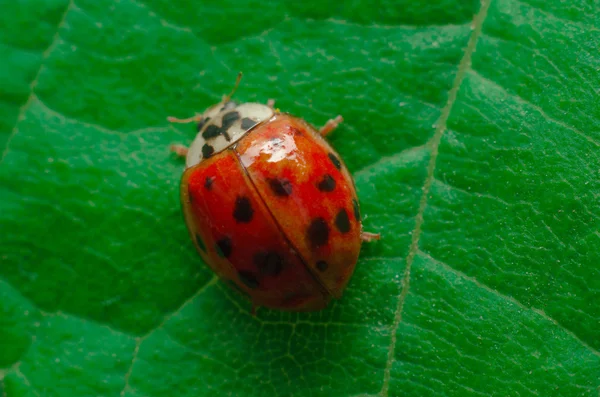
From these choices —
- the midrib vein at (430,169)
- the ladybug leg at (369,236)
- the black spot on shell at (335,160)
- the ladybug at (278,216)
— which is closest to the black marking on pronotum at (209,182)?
the ladybug at (278,216)

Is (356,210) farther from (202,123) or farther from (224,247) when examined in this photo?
(202,123)

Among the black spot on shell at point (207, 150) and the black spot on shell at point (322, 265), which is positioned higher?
the black spot on shell at point (207, 150)

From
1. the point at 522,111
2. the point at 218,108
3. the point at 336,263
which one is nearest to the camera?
the point at 336,263

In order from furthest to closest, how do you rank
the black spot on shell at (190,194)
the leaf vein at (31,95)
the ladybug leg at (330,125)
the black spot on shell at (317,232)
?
the leaf vein at (31,95), the ladybug leg at (330,125), the black spot on shell at (190,194), the black spot on shell at (317,232)

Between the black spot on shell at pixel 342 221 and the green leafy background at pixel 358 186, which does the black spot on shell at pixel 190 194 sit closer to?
the green leafy background at pixel 358 186

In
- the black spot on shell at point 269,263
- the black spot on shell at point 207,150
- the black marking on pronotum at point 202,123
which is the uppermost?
the black marking on pronotum at point 202,123

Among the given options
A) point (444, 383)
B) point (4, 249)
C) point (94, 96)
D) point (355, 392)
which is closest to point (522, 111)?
point (444, 383)

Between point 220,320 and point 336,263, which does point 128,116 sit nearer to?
point 220,320

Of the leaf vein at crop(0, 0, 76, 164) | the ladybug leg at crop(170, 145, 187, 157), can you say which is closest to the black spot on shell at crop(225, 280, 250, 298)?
the ladybug leg at crop(170, 145, 187, 157)
